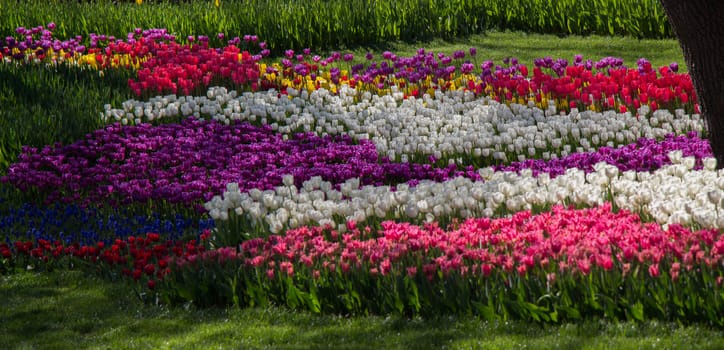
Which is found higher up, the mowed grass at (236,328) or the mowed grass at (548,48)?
the mowed grass at (548,48)

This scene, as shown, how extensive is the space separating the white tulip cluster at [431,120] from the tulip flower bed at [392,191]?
30mm

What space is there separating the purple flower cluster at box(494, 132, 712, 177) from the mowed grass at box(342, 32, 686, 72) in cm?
533

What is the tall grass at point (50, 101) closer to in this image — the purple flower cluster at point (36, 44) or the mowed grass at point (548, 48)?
the purple flower cluster at point (36, 44)

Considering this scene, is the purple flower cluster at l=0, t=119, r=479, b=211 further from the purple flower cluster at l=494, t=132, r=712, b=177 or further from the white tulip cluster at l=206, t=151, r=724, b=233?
the white tulip cluster at l=206, t=151, r=724, b=233

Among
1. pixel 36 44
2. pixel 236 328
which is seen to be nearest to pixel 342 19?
pixel 36 44

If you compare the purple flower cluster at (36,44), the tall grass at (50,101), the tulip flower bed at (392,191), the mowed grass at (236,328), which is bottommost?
the mowed grass at (236,328)

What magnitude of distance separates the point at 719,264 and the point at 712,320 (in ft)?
1.30

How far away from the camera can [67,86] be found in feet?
36.3

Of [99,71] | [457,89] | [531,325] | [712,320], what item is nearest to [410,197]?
[531,325]

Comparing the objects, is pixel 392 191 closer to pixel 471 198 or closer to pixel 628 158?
pixel 471 198

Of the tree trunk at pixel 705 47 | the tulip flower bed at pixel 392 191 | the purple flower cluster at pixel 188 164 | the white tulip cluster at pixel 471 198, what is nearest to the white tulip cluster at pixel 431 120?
the tulip flower bed at pixel 392 191

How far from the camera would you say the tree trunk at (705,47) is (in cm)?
606

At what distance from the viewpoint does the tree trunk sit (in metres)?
6.06

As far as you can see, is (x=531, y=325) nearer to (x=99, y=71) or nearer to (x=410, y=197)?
(x=410, y=197)
